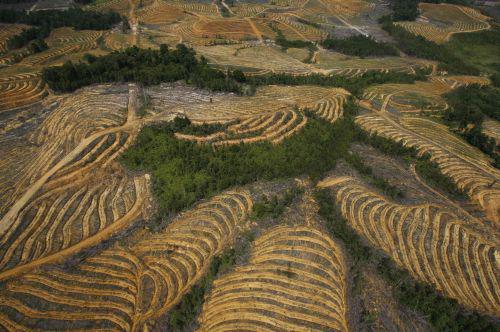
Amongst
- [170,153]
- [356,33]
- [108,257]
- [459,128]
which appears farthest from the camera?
[356,33]

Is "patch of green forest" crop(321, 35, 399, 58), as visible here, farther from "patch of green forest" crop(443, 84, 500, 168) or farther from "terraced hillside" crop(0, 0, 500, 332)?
"patch of green forest" crop(443, 84, 500, 168)

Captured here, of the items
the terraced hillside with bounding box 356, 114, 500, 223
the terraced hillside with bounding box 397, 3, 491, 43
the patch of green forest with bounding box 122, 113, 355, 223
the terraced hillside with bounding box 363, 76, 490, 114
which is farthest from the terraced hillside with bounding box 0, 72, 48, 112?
the terraced hillside with bounding box 397, 3, 491, 43

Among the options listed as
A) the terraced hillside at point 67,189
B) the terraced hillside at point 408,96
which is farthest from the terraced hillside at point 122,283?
the terraced hillside at point 408,96

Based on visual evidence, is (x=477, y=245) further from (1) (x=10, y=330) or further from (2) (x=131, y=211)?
(1) (x=10, y=330)

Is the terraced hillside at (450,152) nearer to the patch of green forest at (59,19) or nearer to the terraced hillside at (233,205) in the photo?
the terraced hillside at (233,205)

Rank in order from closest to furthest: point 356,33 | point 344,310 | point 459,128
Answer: point 344,310 < point 459,128 < point 356,33

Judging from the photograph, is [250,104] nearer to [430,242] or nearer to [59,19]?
[430,242]

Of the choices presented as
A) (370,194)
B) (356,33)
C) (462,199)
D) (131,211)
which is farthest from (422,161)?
(356,33)
